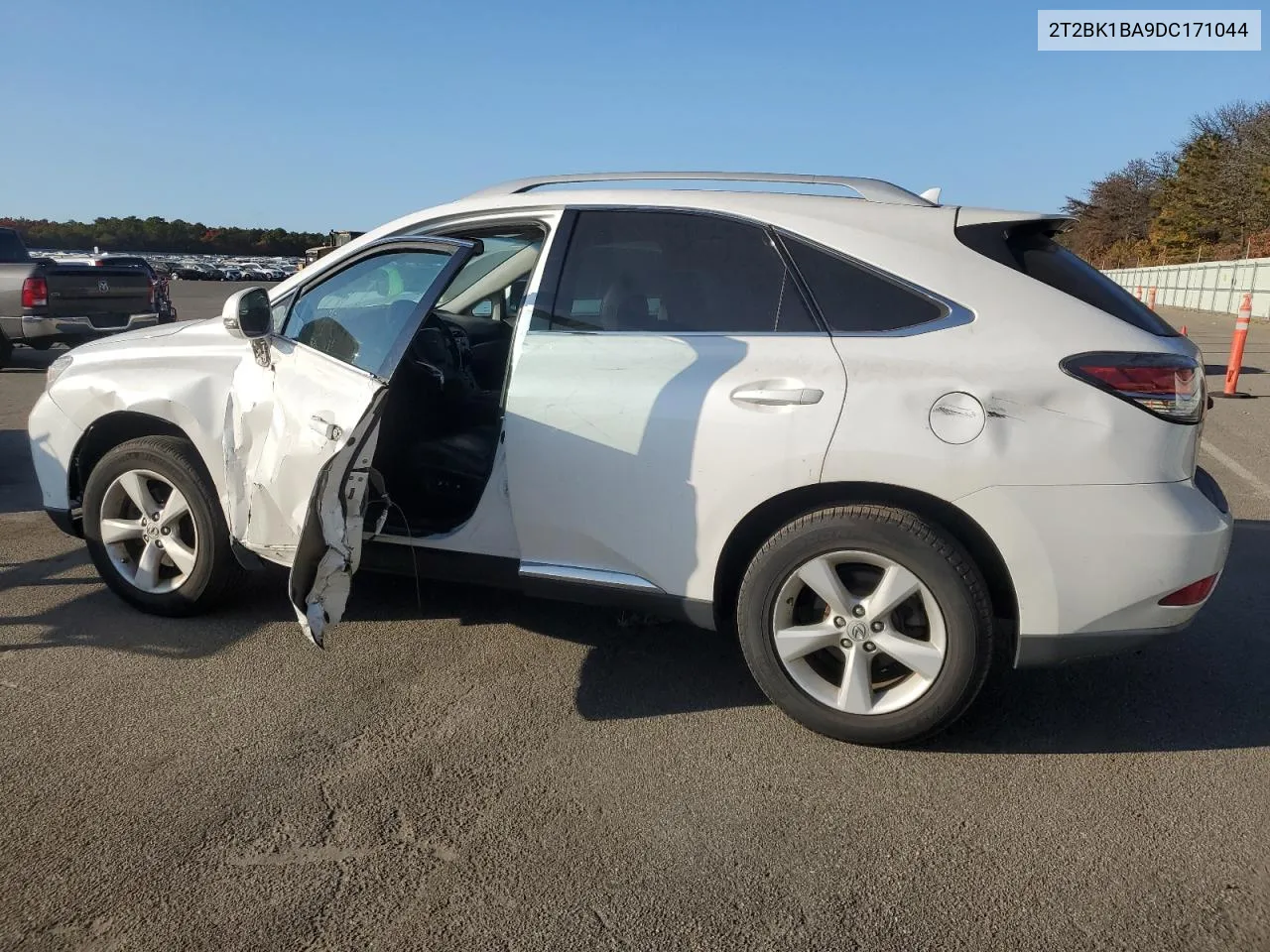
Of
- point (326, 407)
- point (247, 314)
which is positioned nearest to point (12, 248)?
point (247, 314)

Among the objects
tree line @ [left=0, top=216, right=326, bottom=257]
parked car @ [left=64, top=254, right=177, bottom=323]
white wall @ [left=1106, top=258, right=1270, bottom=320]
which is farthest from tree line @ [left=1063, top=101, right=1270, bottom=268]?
tree line @ [left=0, top=216, right=326, bottom=257]

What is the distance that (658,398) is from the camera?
11.2ft

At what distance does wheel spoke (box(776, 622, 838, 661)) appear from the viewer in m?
3.32

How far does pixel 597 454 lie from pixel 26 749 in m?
2.08

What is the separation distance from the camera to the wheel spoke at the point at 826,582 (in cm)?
327

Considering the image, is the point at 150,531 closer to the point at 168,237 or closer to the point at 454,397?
the point at 454,397

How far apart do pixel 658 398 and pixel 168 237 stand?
9493 cm

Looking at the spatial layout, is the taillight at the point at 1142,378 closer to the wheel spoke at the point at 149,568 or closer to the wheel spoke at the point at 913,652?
the wheel spoke at the point at 913,652

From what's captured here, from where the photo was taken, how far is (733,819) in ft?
9.70

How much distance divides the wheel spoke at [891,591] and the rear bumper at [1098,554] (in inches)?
11.0

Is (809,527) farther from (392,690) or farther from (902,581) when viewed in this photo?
(392,690)

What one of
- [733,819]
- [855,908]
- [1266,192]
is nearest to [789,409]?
[733,819]

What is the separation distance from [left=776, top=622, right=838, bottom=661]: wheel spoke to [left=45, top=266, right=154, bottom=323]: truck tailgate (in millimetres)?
12165

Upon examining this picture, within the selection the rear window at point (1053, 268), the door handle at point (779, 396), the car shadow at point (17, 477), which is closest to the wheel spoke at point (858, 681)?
the door handle at point (779, 396)
